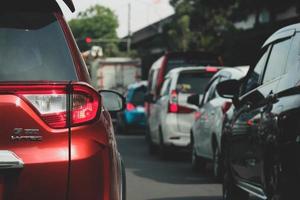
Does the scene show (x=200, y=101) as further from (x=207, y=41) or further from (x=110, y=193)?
(x=207, y=41)

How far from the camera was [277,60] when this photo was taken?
754cm

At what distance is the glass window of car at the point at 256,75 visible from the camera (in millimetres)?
8117

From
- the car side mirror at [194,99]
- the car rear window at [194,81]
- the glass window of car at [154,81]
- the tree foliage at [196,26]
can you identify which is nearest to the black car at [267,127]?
the car side mirror at [194,99]

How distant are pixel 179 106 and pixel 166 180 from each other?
3881 millimetres

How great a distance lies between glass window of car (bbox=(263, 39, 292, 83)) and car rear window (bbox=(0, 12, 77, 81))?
2.88 metres

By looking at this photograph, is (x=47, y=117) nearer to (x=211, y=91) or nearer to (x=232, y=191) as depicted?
(x=232, y=191)

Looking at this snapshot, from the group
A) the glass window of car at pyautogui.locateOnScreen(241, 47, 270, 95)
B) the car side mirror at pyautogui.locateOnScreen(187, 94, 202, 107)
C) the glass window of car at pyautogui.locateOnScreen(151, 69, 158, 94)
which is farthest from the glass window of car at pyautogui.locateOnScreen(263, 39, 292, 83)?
the glass window of car at pyautogui.locateOnScreen(151, 69, 158, 94)

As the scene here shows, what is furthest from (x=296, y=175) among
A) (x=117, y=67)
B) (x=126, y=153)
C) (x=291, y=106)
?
(x=117, y=67)

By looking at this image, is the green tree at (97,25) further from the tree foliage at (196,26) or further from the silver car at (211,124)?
the silver car at (211,124)

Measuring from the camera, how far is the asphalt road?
10680 millimetres

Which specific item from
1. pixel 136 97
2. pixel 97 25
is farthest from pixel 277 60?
pixel 97 25

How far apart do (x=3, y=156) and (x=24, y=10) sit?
0.88 m

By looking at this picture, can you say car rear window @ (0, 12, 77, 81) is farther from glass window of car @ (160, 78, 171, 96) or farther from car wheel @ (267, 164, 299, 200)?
glass window of car @ (160, 78, 171, 96)

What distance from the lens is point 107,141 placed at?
4539 mm
